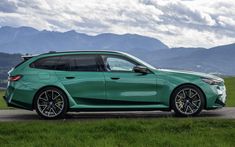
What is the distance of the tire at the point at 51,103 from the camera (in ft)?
34.4

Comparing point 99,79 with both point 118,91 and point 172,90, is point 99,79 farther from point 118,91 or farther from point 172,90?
point 172,90

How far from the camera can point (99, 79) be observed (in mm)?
10570

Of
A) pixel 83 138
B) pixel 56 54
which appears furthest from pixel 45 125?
pixel 56 54

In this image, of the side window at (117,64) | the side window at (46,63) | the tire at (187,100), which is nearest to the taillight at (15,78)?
the side window at (46,63)

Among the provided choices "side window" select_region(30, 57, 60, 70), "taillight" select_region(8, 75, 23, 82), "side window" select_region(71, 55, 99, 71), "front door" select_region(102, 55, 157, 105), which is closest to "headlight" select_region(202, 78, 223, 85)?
"front door" select_region(102, 55, 157, 105)

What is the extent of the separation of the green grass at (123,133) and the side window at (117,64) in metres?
2.00

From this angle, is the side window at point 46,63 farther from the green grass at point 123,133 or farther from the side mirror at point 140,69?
the green grass at point 123,133

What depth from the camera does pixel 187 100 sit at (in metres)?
10.5

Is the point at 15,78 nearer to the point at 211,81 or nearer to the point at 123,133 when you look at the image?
the point at 123,133

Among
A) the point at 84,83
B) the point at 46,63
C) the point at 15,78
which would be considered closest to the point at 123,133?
the point at 84,83

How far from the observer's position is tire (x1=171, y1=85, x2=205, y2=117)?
1048cm

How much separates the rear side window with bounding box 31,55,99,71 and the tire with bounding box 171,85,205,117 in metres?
2.03

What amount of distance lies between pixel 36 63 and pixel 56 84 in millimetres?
915

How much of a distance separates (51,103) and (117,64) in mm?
1821
